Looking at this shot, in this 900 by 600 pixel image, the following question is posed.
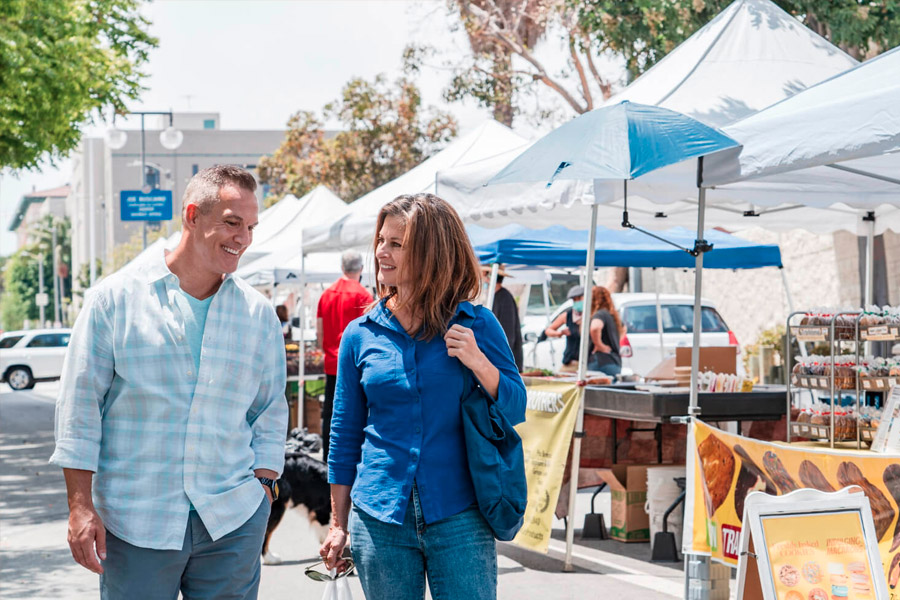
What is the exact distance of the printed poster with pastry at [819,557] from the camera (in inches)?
178

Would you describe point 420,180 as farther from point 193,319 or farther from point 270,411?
point 193,319

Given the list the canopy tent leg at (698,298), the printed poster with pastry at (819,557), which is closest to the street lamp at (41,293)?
the canopy tent leg at (698,298)

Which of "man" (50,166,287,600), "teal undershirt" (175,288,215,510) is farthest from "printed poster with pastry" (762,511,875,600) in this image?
"teal undershirt" (175,288,215,510)

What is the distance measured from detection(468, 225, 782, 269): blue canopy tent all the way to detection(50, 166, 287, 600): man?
6.97 metres

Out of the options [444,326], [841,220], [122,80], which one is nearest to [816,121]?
[444,326]

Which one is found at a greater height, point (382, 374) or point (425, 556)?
point (382, 374)

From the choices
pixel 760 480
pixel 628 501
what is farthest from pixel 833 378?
pixel 628 501

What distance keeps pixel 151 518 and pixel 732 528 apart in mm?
3515

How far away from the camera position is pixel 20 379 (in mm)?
33125

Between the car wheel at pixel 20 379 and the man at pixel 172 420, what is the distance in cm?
3181

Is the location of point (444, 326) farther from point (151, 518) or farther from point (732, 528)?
point (732, 528)

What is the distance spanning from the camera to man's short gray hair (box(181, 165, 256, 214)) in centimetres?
334

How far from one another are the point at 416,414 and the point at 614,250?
7960mm

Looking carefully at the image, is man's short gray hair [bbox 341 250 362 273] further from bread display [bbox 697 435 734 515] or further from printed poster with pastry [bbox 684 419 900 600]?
bread display [bbox 697 435 734 515]
